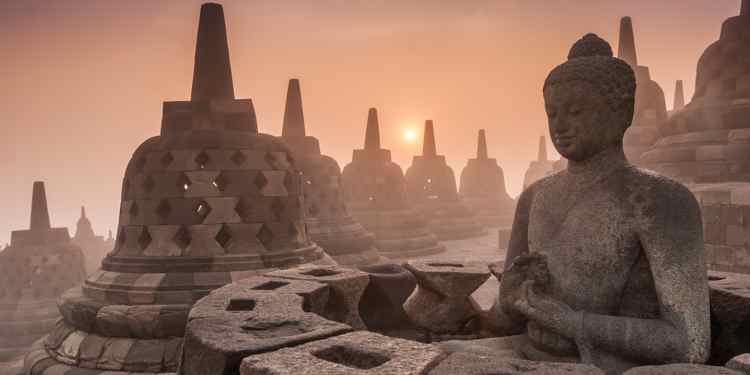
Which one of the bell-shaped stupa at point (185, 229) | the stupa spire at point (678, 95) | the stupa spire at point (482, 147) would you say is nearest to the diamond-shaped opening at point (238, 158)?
the bell-shaped stupa at point (185, 229)

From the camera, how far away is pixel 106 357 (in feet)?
17.0

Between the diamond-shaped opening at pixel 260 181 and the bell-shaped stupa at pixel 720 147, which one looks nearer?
the diamond-shaped opening at pixel 260 181

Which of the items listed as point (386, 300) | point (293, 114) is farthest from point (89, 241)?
point (386, 300)

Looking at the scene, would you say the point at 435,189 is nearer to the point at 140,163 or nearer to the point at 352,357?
the point at 140,163

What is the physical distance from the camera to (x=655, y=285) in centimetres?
231

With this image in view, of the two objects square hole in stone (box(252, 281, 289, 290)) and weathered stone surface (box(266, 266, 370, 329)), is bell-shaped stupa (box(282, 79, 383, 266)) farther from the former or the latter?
A: square hole in stone (box(252, 281, 289, 290))

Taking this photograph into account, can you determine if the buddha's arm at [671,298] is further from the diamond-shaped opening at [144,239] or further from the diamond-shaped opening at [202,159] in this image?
the diamond-shaped opening at [144,239]

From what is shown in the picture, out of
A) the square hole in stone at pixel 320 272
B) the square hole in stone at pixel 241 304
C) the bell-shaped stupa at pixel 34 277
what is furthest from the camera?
the bell-shaped stupa at pixel 34 277

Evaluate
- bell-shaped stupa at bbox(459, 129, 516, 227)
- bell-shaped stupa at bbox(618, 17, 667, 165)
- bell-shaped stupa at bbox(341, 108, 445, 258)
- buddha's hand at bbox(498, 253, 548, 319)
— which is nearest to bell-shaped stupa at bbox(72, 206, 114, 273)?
bell-shaped stupa at bbox(341, 108, 445, 258)

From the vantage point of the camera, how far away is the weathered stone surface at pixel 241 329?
211cm

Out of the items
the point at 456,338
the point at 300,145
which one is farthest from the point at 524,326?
the point at 300,145

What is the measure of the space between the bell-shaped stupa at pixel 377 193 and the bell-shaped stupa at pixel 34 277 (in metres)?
8.22

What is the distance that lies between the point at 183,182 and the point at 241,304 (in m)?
3.43

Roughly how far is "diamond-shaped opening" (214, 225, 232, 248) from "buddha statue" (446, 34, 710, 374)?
3.88 metres
